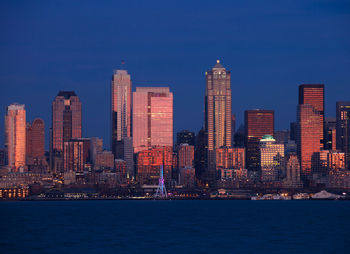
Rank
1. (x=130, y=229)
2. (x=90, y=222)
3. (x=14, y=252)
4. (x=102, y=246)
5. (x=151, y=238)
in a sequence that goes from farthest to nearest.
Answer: (x=90, y=222)
(x=130, y=229)
(x=151, y=238)
(x=102, y=246)
(x=14, y=252)

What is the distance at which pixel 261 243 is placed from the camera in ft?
308

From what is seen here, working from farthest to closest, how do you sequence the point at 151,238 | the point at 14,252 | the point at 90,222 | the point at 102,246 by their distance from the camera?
the point at 90,222
the point at 151,238
the point at 102,246
the point at 14,252

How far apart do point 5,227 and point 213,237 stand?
35.8 meters

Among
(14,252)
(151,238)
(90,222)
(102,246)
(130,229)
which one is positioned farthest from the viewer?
(90,222)

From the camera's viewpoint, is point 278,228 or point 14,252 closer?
point 14,252

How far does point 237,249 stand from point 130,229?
3374 centimetres

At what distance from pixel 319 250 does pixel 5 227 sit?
53885mm

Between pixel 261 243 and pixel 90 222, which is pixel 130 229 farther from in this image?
pixel 261 243

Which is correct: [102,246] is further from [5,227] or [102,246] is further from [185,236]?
[5,227]

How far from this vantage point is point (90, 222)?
135125 millimetres

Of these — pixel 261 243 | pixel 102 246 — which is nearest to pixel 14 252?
pixel 102 246

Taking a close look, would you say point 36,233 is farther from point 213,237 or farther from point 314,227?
point 314,227

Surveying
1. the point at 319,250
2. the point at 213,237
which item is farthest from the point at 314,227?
the point at 319,250

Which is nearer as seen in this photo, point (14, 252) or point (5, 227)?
point (14, 252)
